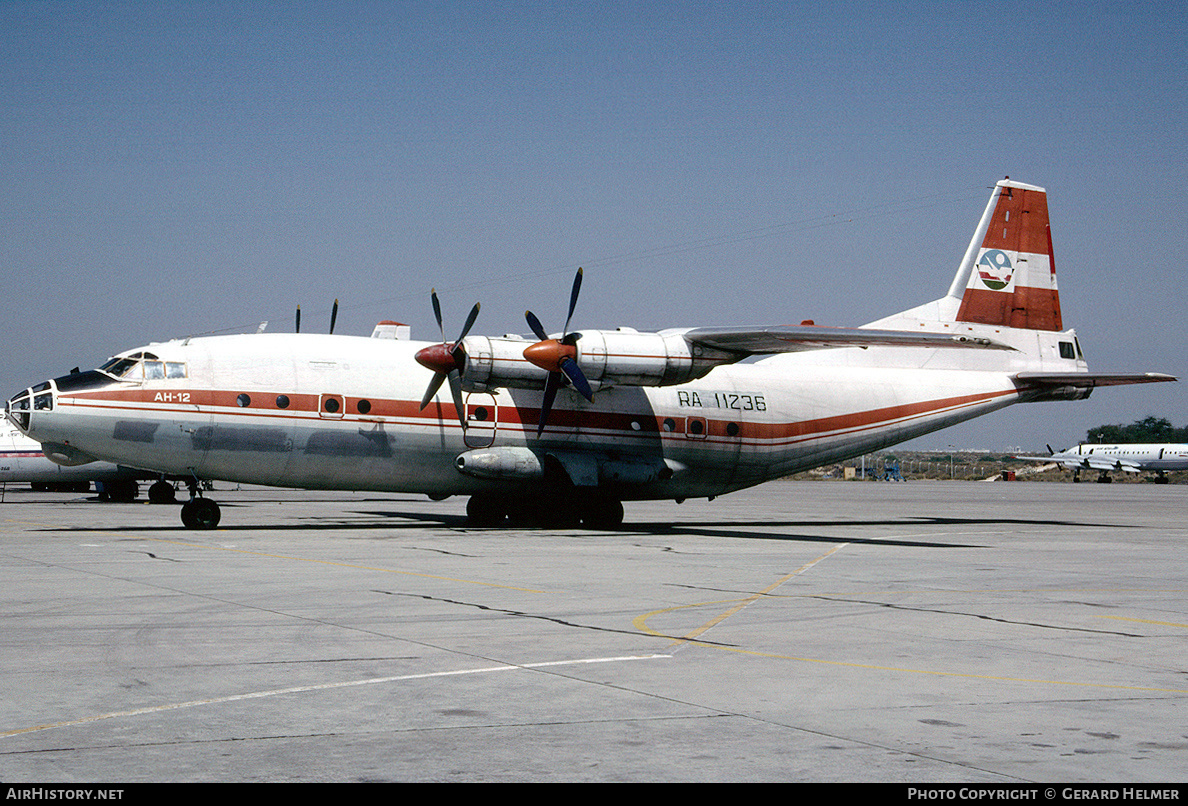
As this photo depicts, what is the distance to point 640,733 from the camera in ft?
23.4

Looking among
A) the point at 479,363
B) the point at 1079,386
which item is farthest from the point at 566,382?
the point at 1079,386

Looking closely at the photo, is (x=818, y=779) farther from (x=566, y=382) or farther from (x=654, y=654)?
(x=566, y=382)

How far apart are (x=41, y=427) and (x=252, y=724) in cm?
2140

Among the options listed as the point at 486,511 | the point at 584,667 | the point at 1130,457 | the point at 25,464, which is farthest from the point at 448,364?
the point at 1130,457

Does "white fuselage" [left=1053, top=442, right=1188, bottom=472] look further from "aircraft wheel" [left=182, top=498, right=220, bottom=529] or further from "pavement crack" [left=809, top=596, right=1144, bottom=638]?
"pavement crack" [left=809, top=596, right=1144, bottom=638]

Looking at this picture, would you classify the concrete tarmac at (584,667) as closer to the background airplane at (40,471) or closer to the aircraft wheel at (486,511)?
the aircraft wheel at (486,511)

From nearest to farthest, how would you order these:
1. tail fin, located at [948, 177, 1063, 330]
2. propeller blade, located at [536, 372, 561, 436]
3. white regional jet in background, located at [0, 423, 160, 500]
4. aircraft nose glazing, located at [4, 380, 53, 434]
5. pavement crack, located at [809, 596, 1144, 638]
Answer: pavement crack, located at [809, 596, 1144, 638], aircraft nose glazing, located at [4, 380, 53, 434], propeller blade, located at [536, 372, 561, 436], tail fin, located at [948, 177, 1063, 330], white regional jet in background, located at [0, 423, 160, 500]

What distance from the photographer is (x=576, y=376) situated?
27.2 metres

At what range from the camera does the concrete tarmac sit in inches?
256

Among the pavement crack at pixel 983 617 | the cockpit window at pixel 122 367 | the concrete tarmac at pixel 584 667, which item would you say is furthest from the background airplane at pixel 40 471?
the pavement crack at pixel 983 617

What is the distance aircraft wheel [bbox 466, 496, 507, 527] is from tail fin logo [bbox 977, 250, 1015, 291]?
58.4ft

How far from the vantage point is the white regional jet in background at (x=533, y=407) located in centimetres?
2652

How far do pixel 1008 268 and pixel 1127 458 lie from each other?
91.6 metres

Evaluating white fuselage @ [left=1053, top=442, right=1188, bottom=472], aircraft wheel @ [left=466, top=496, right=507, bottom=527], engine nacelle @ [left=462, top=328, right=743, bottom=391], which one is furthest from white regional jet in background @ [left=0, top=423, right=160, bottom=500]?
white fuselage @ [left=1053, top=442, right=1188, bottom=472]
